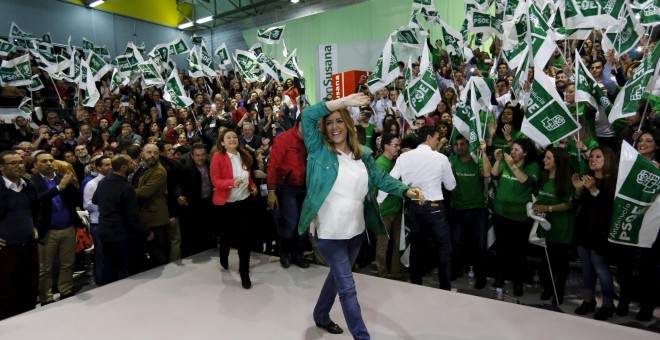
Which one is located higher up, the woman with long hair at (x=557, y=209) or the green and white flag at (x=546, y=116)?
the green and white flag at (x=546, y=116)

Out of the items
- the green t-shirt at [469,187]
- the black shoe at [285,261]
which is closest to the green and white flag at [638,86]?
the green t-shirt at [469,187]

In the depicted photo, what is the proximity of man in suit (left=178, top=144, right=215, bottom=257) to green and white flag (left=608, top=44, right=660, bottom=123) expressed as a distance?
4.46 m

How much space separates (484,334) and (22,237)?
161 inches

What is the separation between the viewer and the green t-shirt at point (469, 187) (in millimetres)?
4723

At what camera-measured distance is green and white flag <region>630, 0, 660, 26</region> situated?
498cm

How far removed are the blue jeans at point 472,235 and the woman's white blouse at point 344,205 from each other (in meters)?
2.33

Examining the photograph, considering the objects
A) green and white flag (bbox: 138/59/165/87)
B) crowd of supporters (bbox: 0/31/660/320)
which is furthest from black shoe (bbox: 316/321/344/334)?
green and white flag (bbox: 138/59/165/87)

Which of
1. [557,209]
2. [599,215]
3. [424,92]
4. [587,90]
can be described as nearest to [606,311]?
[599,215]

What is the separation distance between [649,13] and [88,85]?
9.03m

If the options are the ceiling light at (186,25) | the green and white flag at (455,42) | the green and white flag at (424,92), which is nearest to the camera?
the green and white flag at (424,92)

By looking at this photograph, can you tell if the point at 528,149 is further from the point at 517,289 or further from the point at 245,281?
the point at 245,281

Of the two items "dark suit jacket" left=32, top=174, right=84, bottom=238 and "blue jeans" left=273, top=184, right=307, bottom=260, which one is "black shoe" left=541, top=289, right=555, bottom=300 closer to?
"blue jeans" left=273, top=184, right=307, bottom=260

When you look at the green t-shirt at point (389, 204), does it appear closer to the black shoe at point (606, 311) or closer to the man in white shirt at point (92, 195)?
the black shoe at point (606, 311)

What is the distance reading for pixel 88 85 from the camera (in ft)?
27.2
